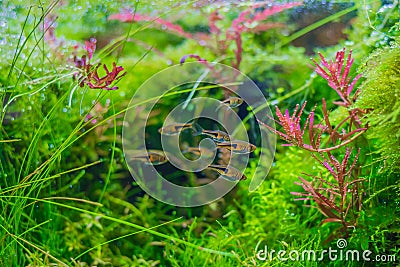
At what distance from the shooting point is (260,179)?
1904mm

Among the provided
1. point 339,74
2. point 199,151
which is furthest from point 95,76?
point 339,74

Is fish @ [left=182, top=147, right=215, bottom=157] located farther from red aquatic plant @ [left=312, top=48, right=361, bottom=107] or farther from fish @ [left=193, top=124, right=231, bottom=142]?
red aquatic plant @ [left=312, top=48, right=361, bottom=107]

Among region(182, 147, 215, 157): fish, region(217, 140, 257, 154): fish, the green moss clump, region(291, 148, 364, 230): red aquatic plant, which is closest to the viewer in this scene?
the green moss clump

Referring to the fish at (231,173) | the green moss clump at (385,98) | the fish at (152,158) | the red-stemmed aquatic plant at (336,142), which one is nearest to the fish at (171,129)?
the fish at (152,158)

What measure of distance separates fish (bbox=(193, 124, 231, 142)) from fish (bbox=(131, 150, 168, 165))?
0.17 meters

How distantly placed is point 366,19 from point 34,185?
59.2 inches

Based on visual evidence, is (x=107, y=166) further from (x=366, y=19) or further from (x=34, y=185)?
(x=366, y=19)

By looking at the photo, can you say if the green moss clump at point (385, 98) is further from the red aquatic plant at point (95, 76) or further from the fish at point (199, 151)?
the red aquatic plant at point (95, 76)

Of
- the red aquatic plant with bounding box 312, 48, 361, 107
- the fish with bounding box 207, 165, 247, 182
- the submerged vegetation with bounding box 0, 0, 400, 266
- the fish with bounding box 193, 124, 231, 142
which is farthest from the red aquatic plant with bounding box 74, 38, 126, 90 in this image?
the red aquatic plant with bounding box 312, 48, 361, 107

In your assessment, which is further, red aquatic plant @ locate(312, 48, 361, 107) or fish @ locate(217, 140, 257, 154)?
→ fish @ locate(217, 140, 257, 154)

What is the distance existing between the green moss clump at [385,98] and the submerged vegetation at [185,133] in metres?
0.05

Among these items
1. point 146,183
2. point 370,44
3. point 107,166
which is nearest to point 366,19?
point 370,44

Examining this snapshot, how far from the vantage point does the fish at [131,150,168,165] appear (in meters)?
1.75

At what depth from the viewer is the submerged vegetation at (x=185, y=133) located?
5.12 ft
